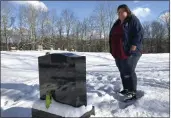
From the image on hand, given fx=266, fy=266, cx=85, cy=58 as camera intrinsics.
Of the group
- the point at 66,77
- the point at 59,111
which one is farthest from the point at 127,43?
the point at 59,111

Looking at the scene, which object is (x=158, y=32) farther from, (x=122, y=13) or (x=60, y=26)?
→ (x=122, y=13)

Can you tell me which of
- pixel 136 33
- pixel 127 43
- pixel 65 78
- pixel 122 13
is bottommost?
pixel 65 78

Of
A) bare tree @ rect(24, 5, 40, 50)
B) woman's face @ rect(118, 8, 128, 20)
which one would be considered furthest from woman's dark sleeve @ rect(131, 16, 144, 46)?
bare tree @ rect(24, 5, 40, 50)

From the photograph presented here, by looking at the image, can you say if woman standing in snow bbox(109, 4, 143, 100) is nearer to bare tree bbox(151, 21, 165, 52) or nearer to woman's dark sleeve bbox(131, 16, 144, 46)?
woman's dark sleeve bbox(131, 16, 144, 46)

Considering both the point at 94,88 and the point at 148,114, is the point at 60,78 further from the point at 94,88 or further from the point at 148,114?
the point at 94,88

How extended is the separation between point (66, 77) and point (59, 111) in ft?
1.53

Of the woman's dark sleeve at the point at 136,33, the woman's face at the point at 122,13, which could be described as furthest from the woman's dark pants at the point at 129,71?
the woman's face at the point at 122,13

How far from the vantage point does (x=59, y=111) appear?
11.7 ft

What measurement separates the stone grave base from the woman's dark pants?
0.86m

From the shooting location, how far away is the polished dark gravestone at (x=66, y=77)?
358cm

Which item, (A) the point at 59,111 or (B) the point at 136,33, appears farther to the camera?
(B) the point at 136,33

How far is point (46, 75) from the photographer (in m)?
3.92

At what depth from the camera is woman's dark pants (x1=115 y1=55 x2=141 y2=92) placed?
13.5 feet

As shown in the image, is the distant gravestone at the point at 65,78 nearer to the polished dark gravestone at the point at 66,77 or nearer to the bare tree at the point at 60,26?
the polished dark gravestone at the point at 66,77
